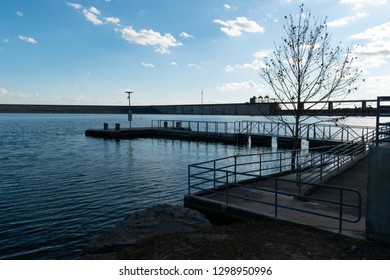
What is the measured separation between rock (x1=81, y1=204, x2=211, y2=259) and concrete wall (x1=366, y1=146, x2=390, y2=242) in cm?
424

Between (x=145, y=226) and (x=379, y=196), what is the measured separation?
5892 millimetres

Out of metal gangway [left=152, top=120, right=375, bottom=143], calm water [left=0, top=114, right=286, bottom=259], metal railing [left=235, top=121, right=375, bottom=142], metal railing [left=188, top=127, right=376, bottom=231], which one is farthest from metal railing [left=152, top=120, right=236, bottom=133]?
metal railing [left=188, top=127, right=376, bottom=231]

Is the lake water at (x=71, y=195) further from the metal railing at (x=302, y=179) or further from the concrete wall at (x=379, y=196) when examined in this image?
the concrete wall at (x=379, y=196)

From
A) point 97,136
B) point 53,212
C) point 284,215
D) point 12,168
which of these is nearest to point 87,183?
point 53,212

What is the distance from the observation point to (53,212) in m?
12.6

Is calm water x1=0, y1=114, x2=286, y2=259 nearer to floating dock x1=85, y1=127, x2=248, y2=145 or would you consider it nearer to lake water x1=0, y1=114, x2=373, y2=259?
lake water x1=0, y1=114, x2=373, y2=259

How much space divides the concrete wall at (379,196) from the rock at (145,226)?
4.24 meters

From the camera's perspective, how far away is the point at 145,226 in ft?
30.7

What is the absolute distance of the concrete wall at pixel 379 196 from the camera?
269 inches

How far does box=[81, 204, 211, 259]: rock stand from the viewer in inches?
319

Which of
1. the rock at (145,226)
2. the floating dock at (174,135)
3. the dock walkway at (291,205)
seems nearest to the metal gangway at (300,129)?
the floating dock at (174,135)

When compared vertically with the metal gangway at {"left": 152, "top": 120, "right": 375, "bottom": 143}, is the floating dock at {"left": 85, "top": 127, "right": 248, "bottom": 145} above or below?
below

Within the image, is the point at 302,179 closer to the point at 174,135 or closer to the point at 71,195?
the point at 71,195
